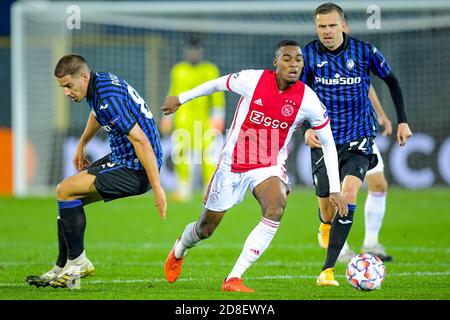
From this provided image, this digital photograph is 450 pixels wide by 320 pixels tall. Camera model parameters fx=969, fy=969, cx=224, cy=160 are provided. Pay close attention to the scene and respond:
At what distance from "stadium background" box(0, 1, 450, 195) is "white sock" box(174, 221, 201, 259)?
9.41 m

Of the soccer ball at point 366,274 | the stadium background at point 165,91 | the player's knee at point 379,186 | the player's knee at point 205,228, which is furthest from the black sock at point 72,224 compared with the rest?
the stadium background at point 165,91

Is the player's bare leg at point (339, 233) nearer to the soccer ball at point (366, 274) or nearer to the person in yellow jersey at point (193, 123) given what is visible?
the soccer ball at point (366, 274)

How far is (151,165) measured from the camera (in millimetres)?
7301

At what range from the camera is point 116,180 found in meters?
7.60

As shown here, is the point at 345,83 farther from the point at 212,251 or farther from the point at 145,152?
the point at 212,251

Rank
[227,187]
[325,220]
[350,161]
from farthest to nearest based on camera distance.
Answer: [325,220] < [350,161] < [227,187]

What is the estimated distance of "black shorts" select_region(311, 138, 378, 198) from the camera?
818 centimetres

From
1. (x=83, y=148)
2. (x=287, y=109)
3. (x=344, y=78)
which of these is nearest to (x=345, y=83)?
(x=344, y=78)

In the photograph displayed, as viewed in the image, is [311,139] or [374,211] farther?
[374,211]

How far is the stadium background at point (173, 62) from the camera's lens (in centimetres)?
1758

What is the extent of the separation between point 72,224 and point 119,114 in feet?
3.07
